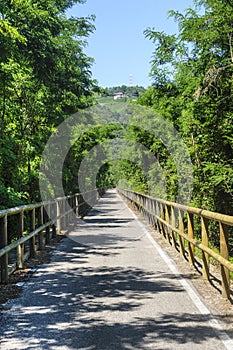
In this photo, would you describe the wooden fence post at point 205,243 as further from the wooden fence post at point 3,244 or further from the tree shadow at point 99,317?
the wooden fence post at point 3,244

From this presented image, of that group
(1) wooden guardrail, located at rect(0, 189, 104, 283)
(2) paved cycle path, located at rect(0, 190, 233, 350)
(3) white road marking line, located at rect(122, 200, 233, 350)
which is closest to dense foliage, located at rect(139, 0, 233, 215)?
(3) white road marking line, located at rect(122, 200, 233, 350)

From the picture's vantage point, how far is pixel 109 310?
18.7 feet

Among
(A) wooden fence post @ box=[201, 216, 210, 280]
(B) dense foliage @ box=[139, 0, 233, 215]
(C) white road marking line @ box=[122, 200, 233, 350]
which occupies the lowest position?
(C) white road marking line @ box=[122, 200, 233, 350]

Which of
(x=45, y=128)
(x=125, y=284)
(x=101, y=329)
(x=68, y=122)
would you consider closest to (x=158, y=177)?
(x=68, y=122)

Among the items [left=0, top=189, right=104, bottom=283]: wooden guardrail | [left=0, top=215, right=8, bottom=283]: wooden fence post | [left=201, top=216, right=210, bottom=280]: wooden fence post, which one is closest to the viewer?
[left=0, top=215, right=8, bottom=283]: wooden fence post

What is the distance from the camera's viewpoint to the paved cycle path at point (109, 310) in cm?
456

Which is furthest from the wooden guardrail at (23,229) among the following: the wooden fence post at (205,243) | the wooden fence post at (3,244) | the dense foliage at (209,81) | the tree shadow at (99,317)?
the dense foliage at (209,81)

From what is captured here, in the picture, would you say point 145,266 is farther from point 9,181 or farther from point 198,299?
point 9,181

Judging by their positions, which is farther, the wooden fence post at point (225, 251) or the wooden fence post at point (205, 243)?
the wooden fence post at point (205, 243)

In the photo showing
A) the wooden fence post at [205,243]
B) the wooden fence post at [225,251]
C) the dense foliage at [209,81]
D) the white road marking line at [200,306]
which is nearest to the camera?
the white road marking line at [200,306]

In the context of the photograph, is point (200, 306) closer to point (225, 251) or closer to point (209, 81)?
point (225, 251)

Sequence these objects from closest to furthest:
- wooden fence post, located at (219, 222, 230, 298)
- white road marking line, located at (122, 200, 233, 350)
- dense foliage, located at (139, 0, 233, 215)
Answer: white road marking line, located at (122, 200, 233, 350)
wooden fence post, located at (219, 222, 230, 298)
dense foliage, located at (139, 0, 233, 215)

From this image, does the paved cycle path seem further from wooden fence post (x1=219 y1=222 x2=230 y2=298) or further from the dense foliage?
the dense foliage

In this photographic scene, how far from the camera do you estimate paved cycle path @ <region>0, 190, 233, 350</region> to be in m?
4.56
